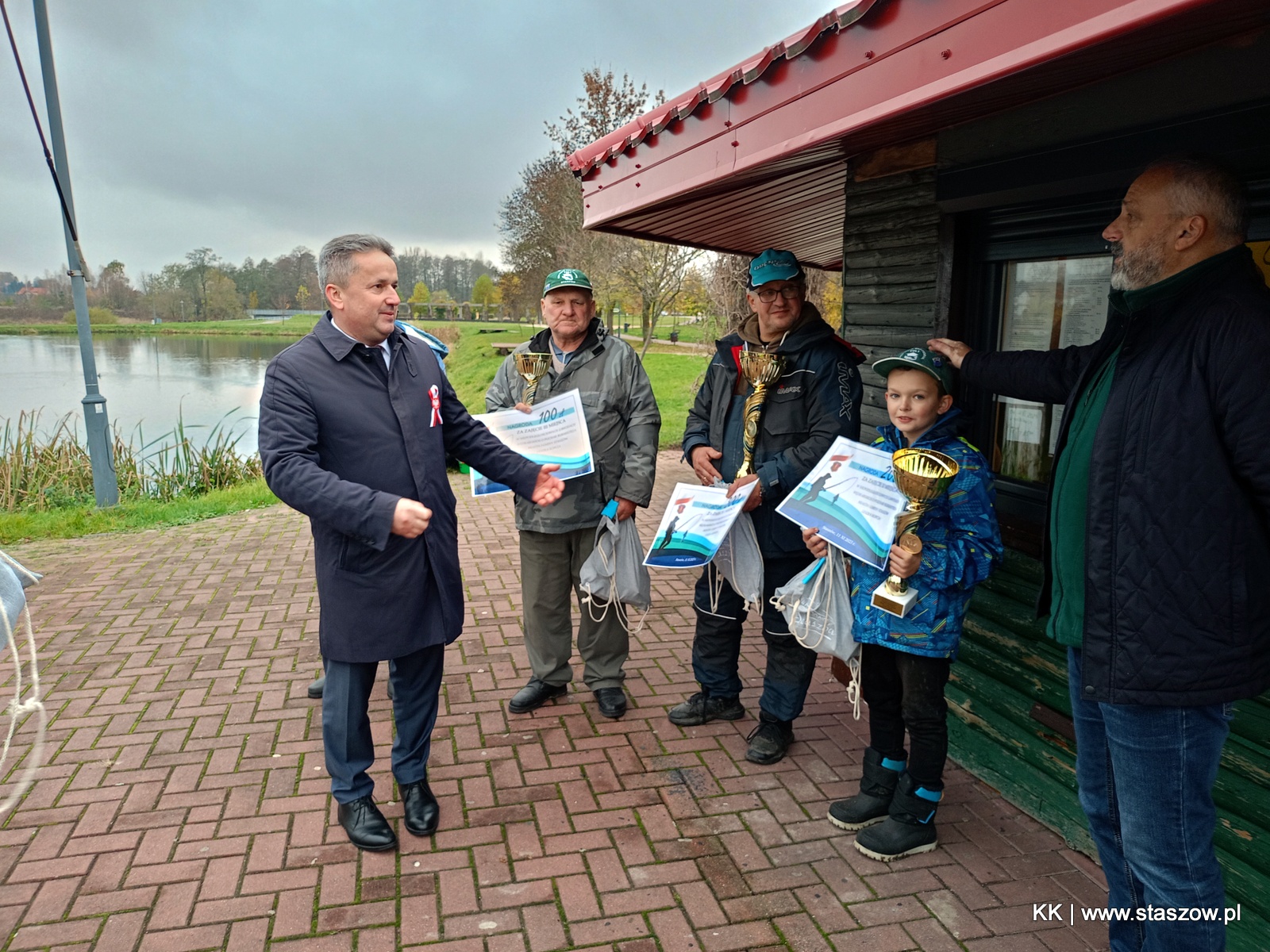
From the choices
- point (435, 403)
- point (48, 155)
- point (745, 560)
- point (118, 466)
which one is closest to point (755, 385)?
point (745, 560)

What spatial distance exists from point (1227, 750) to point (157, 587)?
20.9ft

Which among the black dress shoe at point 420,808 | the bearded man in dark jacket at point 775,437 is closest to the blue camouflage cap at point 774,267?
the bearded man in dark jacket at point 775,437

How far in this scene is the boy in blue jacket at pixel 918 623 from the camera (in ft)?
8.40

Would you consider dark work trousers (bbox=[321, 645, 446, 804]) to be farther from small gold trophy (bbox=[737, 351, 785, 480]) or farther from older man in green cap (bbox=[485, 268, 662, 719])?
small gold trophy (bbox=[737, 351, 785, 480])

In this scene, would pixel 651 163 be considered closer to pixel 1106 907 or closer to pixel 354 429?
pixel 354 429

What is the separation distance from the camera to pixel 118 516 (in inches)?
315

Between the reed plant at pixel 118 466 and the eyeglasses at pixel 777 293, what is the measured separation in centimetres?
868

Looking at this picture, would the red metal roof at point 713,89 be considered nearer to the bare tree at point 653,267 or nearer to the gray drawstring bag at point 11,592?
the gray drawstring bag at point 11,592

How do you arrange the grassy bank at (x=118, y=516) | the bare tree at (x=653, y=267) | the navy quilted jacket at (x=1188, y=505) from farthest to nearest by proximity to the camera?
1. the bare tree at (x=653, y=267)
2. the grassy bank at (x=118, y=516)
3. the navy quilted jacket at (x=1188, y=505)

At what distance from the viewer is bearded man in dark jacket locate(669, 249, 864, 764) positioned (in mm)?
3184

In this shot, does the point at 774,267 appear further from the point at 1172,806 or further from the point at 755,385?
the point at 1172,806

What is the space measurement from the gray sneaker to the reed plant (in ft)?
26.5

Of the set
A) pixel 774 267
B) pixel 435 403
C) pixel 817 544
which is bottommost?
pixel 817 544

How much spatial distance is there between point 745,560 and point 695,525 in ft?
1.05
